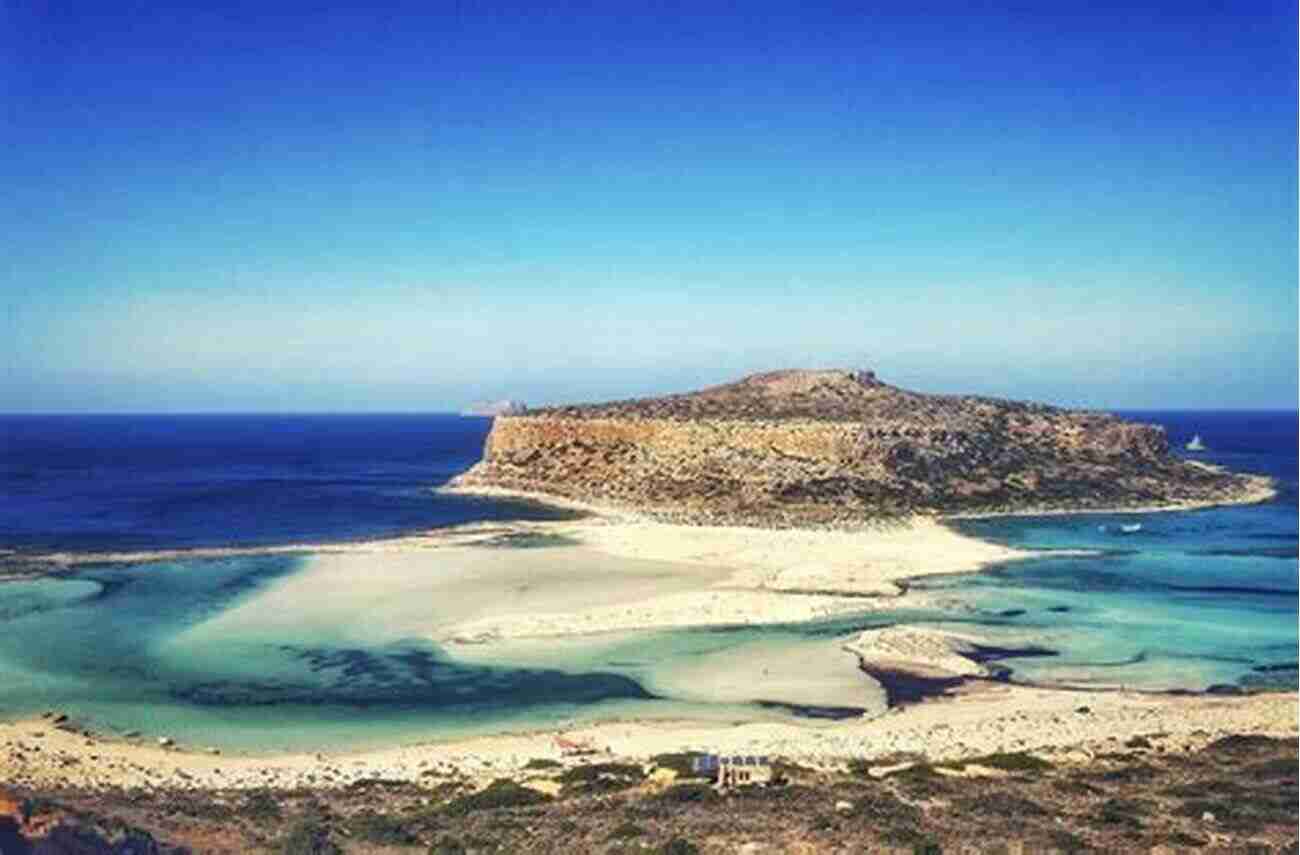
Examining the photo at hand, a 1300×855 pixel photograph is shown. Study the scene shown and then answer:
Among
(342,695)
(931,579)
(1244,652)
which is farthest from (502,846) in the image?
(931,579)

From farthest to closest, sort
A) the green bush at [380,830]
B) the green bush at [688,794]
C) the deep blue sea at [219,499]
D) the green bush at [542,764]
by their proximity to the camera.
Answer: the deep blue sea at [219,499]
the green bush at [542,764]
the green bush at [688,794]
the green bush at [380,830]

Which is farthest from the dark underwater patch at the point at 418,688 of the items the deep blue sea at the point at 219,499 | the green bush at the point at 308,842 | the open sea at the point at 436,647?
the deep blue sea at the point at 219,499

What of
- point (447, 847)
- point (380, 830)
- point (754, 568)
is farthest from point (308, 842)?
point (754, 568)

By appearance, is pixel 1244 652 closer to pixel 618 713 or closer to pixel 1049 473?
pixel 618 713

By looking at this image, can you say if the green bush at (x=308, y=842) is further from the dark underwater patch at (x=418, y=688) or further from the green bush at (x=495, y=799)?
the dark underwater patch at (x=418, y=688)

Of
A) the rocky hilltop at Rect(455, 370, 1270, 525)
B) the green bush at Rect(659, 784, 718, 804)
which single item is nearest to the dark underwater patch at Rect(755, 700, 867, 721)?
the green bush at Rect(659, 784, 718, 804)

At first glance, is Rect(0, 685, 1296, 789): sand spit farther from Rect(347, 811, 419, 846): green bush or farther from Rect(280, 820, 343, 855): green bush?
Rect(280, 820, 343, 855): green bush
